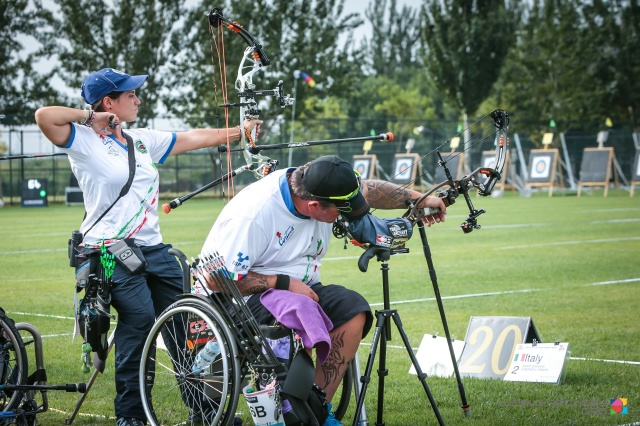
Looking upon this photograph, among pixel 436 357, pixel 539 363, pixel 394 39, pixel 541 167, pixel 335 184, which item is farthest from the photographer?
pixel 394 39

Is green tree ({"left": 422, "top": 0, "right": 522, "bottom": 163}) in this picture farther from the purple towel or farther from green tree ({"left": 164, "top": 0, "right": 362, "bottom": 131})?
the purple towel

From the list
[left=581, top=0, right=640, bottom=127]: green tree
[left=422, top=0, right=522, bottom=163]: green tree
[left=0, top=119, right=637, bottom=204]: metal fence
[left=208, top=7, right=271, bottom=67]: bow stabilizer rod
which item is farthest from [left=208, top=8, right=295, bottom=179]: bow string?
[left=422, top=0, right=522, bottom=163]: green tree

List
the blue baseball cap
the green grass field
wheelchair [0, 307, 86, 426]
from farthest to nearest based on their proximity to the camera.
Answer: the green grass field
the blue baseball cap
wheelchair [0, 307, 86, 426]

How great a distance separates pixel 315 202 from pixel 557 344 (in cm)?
251

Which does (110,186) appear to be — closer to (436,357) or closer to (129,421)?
(129,421)

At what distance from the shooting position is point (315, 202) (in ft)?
15.6

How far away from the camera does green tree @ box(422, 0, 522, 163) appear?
1967 inches

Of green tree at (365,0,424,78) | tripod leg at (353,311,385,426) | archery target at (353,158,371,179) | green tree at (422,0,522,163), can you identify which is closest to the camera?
tripod leg at (353,311,385,426)

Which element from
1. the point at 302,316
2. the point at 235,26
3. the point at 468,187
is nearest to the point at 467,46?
the point at 235,26

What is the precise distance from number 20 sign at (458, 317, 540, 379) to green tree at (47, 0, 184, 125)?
34395 mm

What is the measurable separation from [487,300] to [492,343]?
10.4ft

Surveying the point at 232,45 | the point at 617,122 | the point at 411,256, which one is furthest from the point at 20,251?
the point at 617,122

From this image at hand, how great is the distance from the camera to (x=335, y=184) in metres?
4.66

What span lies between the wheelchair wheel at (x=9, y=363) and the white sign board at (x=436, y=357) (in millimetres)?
2621
